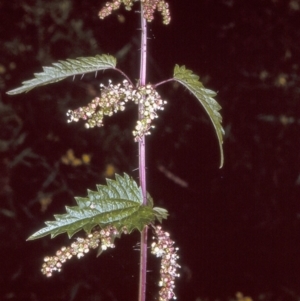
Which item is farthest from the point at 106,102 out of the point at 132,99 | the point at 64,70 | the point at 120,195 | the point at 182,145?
the point at 182,145

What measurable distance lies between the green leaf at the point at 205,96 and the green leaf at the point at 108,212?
1.28 ft

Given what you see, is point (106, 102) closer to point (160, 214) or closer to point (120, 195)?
point (120, 195)

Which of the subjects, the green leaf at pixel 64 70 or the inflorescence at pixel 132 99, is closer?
the green leaf at pixel 64 70

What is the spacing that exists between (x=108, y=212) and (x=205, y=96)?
24.5 inches

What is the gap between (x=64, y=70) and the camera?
1880mm

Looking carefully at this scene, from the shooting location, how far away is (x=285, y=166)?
518cm

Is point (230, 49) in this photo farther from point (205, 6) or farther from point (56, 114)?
point (56, 114)

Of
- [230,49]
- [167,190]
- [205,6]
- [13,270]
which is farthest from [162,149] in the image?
[13,270]

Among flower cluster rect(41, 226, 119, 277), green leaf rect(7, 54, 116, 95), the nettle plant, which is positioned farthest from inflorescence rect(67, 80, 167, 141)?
flower cluster rect(41, 226, 119, 277)

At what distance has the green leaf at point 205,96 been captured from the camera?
6.13 feet

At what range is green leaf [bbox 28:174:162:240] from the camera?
181 centimetres

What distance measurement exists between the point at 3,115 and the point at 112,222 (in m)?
3.76

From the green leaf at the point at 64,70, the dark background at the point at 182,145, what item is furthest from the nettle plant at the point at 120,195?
the dark background at the point at 182,145

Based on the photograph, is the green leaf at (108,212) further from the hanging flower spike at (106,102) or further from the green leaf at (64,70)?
the green leaf at (64,70)
